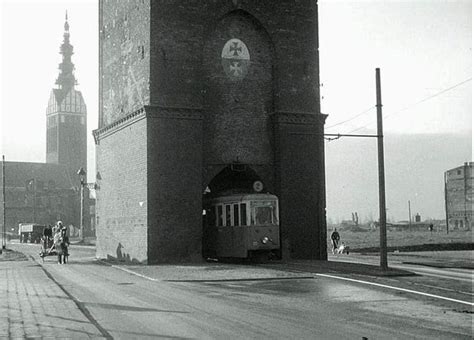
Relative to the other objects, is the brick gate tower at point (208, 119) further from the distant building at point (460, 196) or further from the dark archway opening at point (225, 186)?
the distant building at point (460, 196)

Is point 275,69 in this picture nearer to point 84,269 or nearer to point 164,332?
point 84,269

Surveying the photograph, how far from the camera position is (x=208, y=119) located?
30.3m

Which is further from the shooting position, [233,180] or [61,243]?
[233,180]

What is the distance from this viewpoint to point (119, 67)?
3309 centimetres

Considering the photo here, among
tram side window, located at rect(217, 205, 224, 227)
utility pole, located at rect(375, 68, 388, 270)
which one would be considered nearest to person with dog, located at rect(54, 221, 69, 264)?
tram side window, located at rect(217, 205, 224, 227)

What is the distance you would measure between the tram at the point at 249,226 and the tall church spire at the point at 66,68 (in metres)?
106

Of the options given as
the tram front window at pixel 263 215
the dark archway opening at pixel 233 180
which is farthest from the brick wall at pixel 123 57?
the tram front window at pixel 263 215

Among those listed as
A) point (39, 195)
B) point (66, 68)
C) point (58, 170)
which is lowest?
point (39, 195)

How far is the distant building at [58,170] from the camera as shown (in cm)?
11788

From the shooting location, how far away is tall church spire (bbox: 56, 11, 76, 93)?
128 meters

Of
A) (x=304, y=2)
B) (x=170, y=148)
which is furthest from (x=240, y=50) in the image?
(x=170, y=148)

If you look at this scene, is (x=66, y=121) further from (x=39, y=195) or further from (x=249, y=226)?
(x=249, y=226)

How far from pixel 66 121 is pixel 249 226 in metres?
105

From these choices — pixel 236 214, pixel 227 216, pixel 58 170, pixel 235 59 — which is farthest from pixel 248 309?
pixel 58 170
